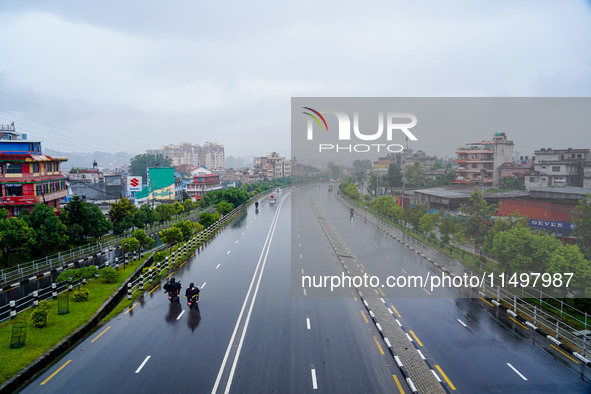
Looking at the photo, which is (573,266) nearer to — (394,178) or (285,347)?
(285,347)

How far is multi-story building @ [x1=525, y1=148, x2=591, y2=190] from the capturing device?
31812 millimetres

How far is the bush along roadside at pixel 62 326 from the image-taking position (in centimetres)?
1199

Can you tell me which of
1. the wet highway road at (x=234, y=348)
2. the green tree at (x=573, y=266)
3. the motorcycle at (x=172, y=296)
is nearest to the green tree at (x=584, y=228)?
the green tree at (x=573, y=266)

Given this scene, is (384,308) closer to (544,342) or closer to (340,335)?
(340,335)

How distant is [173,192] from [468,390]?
77.5 m

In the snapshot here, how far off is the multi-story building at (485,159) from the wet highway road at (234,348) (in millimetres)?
38242

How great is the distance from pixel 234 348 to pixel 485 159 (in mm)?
51858

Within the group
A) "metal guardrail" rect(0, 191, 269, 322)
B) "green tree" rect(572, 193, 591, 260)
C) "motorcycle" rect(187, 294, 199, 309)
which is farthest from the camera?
"green tree" rect(572, 193, 591, 260)

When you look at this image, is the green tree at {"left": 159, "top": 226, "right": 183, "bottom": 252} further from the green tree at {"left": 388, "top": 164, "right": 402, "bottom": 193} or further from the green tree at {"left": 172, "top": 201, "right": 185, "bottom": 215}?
the green tree at {"left": 388, "top": 164, "right": 402, "bottom": 193}

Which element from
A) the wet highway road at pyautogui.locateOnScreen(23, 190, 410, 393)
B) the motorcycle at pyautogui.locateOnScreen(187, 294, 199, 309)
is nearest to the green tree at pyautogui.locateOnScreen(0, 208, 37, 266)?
the wet highway road at pyautogui.locateOnScreen(23, 190, 410, 393)

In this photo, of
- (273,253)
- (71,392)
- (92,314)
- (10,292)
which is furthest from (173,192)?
(71,392)

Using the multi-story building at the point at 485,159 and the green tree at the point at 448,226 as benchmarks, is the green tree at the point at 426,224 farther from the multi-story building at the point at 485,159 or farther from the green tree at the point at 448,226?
the multi-story building at the point at 485,159

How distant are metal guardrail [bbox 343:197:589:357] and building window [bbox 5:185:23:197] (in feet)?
106

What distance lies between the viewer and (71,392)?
36.2 feet
